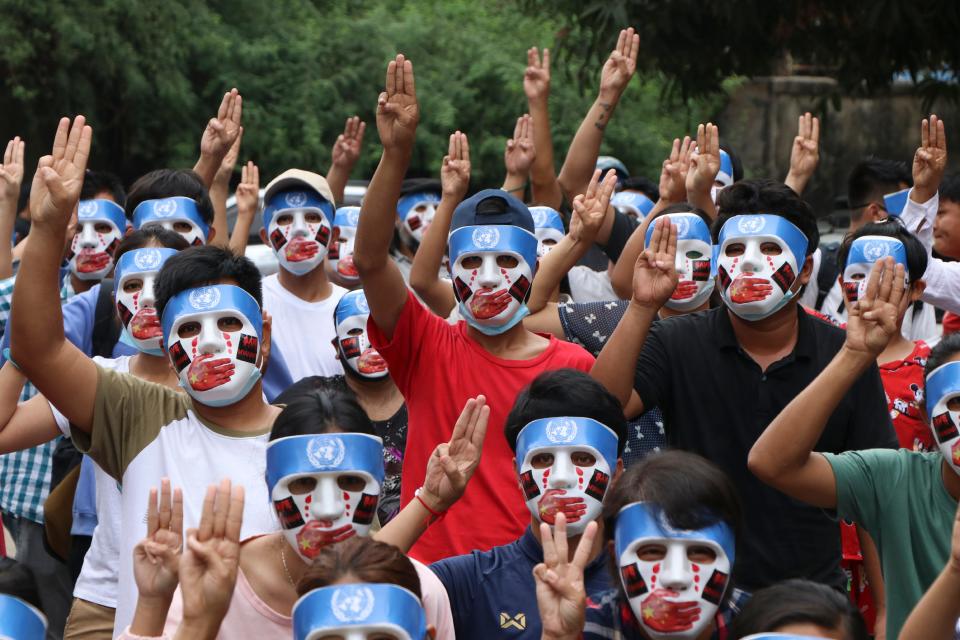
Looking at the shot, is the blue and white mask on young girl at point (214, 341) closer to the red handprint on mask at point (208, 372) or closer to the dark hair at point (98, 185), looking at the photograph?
the red handprint on mask at point (208, 372)

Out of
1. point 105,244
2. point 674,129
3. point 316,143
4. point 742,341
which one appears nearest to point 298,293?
point 105,244

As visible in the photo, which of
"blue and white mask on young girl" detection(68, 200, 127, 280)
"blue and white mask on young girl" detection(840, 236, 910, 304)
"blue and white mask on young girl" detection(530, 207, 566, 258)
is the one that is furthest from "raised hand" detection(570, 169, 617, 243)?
"blue and white mask on young girl" detection(68, 200, 127, 280)

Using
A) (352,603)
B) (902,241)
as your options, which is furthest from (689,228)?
(352,603)

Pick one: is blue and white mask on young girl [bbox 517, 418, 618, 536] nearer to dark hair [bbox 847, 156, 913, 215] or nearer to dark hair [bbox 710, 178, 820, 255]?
dark hair [bbox 710, 178, 820, 255]

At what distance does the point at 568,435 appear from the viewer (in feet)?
15.4

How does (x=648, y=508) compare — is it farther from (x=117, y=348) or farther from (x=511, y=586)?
(x=117, y=348)

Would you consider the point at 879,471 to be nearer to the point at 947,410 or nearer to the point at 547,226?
the point at 947,410

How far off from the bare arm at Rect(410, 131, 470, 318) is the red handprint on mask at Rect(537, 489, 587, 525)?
1929 millimetres

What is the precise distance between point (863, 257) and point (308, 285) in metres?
2.60

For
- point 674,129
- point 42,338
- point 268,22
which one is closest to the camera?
point 42,338

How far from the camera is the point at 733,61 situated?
1098 centimetres

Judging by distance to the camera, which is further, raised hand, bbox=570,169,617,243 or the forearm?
raised hand, bbox=570,169,617,243

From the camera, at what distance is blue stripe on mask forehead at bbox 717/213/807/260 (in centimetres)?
562

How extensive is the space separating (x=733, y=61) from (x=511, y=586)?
7.23 metres
